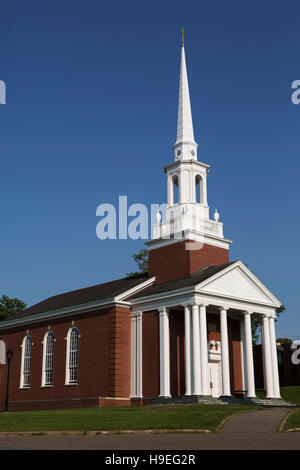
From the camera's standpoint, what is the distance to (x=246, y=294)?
126 ft

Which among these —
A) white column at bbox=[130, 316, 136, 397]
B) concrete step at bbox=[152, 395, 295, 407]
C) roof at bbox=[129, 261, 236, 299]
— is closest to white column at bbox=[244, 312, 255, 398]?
concrete step at bbox=[152, 395, 295, 407]

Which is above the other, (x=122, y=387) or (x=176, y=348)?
(x=176, y=348)

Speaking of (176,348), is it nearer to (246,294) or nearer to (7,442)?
(246,294)

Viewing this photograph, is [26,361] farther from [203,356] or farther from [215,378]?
[203,356]

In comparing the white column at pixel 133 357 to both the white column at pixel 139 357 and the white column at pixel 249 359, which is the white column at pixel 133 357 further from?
the white column at pixel 249 359

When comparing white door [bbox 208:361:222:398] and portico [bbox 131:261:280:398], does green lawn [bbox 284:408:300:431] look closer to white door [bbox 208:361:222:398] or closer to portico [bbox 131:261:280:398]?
portico [bbox 131:261:280:398]

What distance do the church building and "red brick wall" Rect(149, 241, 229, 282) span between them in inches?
2.9

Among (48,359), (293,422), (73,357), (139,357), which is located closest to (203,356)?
(139,357)

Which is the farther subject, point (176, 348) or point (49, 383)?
point (49, 383)

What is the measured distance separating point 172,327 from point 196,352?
3.88 metres

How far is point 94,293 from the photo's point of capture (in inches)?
1753

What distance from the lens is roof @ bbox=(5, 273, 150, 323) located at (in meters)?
40.6

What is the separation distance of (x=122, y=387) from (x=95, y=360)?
2.85 m
